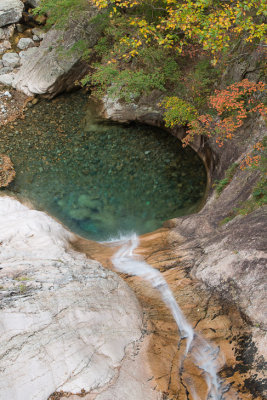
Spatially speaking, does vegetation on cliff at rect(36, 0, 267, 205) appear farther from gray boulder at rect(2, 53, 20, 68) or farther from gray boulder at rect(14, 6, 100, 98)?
gray boulder at rect(2, 53, 20, 68)

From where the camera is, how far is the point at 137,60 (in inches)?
627

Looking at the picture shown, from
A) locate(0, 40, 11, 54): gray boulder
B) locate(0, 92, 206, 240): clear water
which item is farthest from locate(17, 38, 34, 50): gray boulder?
locate(0, 92, 206, 240): clear water

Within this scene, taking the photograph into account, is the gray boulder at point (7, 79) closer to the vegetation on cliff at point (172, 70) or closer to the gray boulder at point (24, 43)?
the gray boulder at point (24, 43)

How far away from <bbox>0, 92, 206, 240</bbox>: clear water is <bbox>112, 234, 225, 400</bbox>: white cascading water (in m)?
2.32

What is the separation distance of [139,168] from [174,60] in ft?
19.7

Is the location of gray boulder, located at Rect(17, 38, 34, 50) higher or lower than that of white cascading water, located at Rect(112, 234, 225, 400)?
higher

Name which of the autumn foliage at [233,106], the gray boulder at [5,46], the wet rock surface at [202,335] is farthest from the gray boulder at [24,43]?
the wet rock surface at [202,335]

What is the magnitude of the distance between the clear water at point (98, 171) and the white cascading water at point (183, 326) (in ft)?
7.61

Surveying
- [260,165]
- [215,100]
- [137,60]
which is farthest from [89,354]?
[137,60]

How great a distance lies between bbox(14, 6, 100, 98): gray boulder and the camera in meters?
17.3

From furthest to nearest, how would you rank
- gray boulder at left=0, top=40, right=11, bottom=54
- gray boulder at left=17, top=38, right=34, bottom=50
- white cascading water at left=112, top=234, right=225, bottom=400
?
gray boulder at left=17, top=38, right=34, bottom=50 < gray boulder at left=0, top=40, right=11, bottom=54 < white cascading water at left=112, top=234, right=225, bottom=400

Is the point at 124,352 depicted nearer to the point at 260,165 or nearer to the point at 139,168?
the point at 260,165

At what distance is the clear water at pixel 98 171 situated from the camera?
1288 cm

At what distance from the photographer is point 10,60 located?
19.3 m
